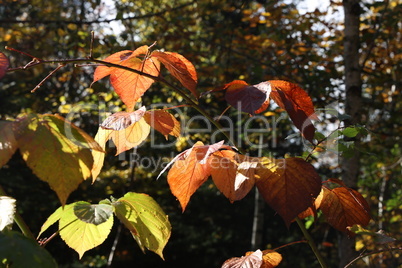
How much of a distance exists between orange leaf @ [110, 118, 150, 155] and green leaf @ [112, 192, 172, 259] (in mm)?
104

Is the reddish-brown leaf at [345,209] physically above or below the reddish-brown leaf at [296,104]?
below

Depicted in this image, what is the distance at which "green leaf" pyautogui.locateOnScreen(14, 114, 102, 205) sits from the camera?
495 millimetres

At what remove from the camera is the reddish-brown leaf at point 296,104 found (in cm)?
66

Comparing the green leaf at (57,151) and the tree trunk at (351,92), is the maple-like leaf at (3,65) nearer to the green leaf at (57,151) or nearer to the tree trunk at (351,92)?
the green leaf at (57,151)

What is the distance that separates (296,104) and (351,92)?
7.02 ft

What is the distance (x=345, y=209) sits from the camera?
83cm

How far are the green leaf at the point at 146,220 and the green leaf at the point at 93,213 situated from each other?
0.07 m

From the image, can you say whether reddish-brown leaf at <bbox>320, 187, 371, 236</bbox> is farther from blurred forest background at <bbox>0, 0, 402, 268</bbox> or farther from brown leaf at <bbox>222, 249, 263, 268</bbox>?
blurred forest background at <bbox>0, 0, 402, 268</bbox>

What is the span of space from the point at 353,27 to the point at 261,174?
2485mm

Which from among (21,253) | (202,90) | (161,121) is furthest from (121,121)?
(202,90)

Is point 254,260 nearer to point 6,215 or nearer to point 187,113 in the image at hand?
point 6,215

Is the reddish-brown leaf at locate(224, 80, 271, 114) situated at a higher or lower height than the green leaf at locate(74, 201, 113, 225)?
higher

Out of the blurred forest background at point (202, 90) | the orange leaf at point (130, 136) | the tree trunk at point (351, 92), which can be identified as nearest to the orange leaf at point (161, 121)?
the orange leaf at point (130, 136)

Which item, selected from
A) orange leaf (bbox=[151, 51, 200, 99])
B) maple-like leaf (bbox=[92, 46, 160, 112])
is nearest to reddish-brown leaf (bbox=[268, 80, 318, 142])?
orange leaf (bbox=[151, 51, 200, 99])
